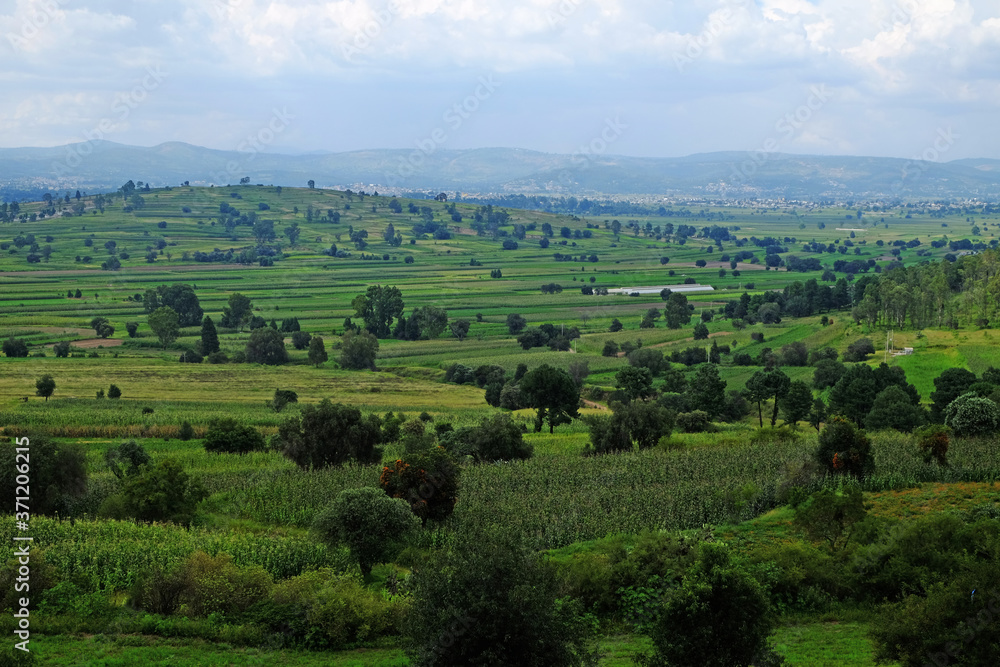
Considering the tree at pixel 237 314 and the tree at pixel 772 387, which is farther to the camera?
the tree at pixel 237 314

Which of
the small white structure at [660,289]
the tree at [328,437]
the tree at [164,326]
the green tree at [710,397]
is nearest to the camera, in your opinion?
the tree at [328,437]

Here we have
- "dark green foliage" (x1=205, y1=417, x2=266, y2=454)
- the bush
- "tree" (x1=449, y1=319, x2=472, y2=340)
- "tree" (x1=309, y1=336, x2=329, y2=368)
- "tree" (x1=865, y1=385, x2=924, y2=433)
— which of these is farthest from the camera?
"tree" (x1=449, y1=319, x2=472, y2=340)

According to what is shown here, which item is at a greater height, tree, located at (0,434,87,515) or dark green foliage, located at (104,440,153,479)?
tree, located at (0,434,87,515)

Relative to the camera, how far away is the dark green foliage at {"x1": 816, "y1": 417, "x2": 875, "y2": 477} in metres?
37.9

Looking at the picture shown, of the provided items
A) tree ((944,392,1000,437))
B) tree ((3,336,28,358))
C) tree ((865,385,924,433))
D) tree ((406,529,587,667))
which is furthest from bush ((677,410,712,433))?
tree ((3,336,28,358))

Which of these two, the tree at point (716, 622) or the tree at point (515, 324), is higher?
the tree at point (716, 622)

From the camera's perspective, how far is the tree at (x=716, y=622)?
711 inches

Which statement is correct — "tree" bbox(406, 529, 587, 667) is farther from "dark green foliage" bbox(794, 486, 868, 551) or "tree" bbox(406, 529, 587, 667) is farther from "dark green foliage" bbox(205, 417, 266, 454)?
"dark green foliage" bbox(205, 417, 266, 454)

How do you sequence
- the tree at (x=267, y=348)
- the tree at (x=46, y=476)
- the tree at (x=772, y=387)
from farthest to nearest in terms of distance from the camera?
the tree at (x=267, y=348) < the tree at (x=772, y=387) < the tree at (x=46, y=476)

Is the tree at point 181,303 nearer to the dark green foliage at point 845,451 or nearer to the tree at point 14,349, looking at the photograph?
Result: the tree at point 14,349

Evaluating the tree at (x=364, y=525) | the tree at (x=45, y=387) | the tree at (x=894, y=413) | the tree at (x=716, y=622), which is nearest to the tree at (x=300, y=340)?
the tree at (x=45, y=387)

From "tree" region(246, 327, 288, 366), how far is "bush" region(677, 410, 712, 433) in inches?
1927

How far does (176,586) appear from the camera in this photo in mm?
25312

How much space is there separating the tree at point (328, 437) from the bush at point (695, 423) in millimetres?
21305
